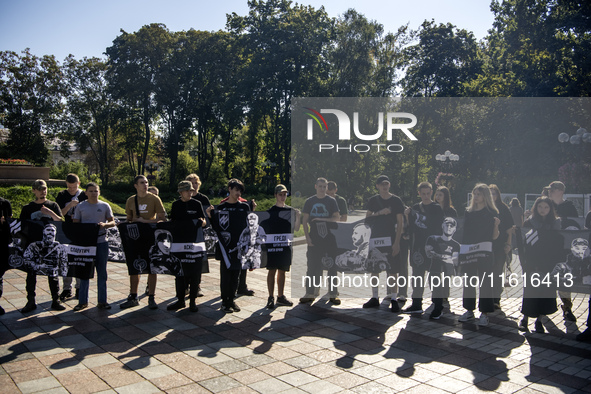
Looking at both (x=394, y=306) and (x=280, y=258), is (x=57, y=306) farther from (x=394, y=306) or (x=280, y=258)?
(x=394, y=306)

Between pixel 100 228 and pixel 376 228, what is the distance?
13.9 ft

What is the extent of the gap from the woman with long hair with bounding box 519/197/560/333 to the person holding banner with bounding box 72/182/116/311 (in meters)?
5.89

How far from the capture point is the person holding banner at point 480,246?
21.6ft

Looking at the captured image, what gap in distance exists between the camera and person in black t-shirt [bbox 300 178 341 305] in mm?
7934

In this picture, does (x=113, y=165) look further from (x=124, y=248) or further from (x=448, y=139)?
(x=124, y=248)

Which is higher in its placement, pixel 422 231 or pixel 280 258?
pixel 422 231

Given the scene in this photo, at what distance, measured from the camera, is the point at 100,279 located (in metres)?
7.27

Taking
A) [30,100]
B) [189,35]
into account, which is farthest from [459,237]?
[30,100]

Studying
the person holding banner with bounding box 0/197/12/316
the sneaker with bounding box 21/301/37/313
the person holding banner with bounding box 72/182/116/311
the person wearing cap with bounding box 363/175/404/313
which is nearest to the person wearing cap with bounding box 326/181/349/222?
the person wearing cap with bounding box 363/175/404/313

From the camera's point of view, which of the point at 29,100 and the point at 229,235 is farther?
the point at 29,100

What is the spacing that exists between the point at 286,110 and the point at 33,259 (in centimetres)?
3522

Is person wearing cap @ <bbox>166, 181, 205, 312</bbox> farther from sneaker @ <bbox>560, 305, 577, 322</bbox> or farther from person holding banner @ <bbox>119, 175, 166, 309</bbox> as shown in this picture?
sneaker @ <bbox>560, 305, 577, 322</bbox>

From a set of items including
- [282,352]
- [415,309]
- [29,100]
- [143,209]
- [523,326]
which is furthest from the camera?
[29,100]

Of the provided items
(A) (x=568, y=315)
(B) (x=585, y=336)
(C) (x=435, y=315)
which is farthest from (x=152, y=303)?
(A) (x=568, y=315)
